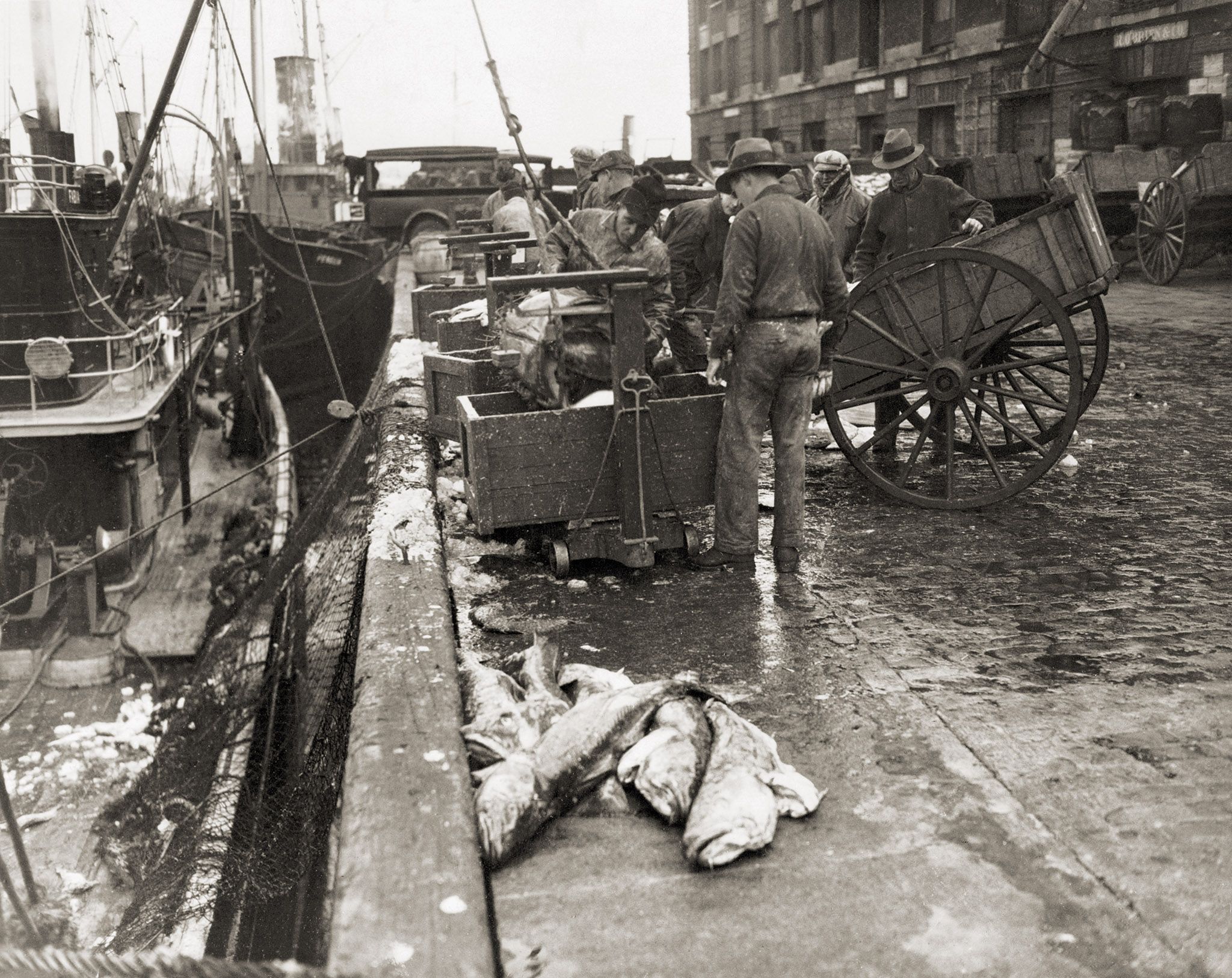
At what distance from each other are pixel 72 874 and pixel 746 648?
384 cm

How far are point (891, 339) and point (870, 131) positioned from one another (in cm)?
2350

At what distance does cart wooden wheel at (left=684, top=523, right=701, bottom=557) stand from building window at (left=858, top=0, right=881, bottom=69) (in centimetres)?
2393

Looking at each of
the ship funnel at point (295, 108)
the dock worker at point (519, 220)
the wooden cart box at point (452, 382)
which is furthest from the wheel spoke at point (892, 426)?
the ship funnel at point (295, 108)

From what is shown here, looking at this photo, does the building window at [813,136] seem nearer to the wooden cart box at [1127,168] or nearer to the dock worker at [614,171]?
the wooden cart box at [1127,168]

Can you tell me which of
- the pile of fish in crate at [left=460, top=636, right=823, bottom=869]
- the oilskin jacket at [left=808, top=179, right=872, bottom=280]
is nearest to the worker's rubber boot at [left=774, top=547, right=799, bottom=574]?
the pile of fish in crate at [left=460, top=636, right=823, bottom=869]

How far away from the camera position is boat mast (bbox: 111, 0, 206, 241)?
26.4ft

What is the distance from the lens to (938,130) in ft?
83.0

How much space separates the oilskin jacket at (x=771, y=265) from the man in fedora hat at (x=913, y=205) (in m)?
2.20

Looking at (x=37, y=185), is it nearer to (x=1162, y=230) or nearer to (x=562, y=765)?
(x=562, y=765)

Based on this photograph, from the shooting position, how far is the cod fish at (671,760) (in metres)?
3.46

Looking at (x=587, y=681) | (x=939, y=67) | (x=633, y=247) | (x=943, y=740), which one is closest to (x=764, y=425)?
(x=633, y=247)

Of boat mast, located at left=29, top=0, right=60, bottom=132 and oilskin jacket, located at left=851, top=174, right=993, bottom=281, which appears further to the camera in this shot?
boat mast, located at left=29, top=0, right=60, bottom=132

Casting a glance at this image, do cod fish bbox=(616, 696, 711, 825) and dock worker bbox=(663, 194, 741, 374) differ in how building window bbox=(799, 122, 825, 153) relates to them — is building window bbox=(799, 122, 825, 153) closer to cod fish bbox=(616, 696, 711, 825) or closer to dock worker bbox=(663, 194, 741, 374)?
dock worker bbox=(663, 194, 741, 374)

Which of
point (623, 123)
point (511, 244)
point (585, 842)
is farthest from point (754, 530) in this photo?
point (623, 123)
